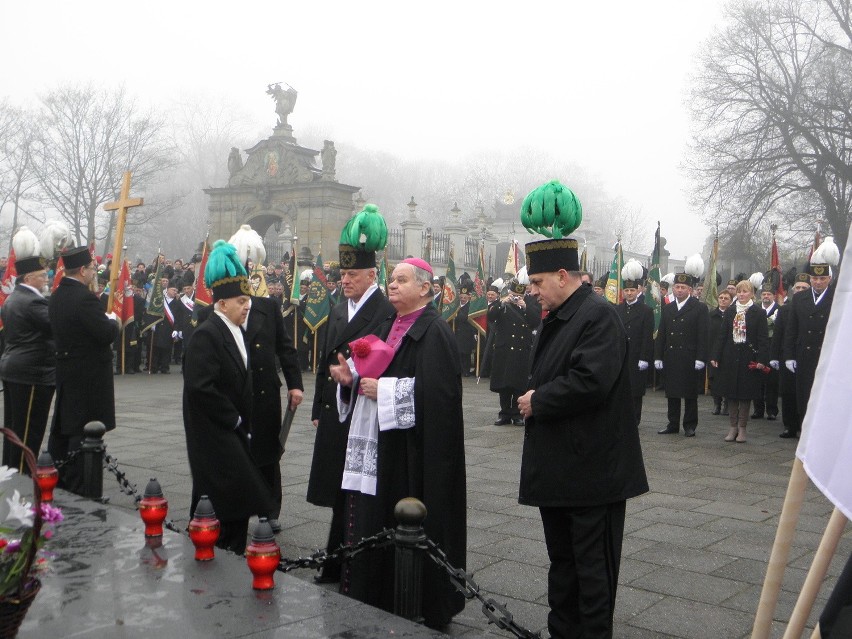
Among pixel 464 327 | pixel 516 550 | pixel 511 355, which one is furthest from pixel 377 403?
pixel 464 327

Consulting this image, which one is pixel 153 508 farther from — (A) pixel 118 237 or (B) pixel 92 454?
(A) pixel 118 237

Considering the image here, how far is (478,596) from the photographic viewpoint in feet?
11.5

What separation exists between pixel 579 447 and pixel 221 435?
224 cm

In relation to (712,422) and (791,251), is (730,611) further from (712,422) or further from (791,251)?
(791,251)

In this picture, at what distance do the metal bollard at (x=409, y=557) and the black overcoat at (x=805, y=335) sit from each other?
821 centimetres

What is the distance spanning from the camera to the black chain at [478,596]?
11.1 feet

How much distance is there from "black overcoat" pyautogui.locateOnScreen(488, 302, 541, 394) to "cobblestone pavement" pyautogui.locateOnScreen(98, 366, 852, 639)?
2.16 ft

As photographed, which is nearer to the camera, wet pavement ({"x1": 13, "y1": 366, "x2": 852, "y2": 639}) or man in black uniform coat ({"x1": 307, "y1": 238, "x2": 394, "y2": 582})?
wet pavement ({"x1": 13, "y1": 366, "x2": 852, "y2": 639})

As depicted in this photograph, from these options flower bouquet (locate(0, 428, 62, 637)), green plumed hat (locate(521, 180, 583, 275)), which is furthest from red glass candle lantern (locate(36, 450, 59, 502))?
green plumed hat (locate(521, 180, 583, 275))

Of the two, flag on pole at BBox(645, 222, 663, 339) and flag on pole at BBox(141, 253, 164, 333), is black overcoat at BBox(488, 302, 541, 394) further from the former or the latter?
flag on pole at BBox(141, 253, 164, 333)

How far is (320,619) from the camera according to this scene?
3.58 m

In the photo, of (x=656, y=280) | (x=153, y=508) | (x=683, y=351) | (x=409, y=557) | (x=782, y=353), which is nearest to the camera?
(x=409, y=557)

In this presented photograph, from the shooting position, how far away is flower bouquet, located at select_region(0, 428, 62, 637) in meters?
2.74

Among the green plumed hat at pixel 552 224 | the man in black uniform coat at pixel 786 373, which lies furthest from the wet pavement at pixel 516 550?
the green plumed hat at pixel 552 224
